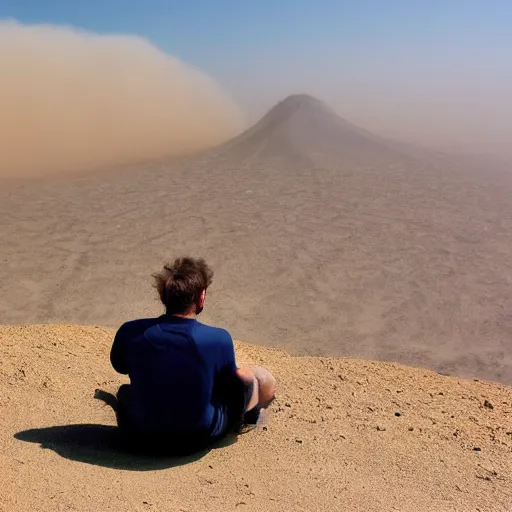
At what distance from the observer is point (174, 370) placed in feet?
11.5

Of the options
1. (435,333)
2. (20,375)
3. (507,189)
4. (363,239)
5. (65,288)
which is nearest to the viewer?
(20,375)

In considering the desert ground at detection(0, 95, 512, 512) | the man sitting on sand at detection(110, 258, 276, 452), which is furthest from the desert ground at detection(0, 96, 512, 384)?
the man sitting on sand at detection(110, 258, 276, 452)

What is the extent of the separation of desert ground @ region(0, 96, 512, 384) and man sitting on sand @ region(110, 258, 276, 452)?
4.16 meters

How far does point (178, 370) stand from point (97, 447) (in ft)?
2.40

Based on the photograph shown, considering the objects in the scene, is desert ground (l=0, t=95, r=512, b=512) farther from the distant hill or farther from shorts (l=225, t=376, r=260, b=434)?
the distant hill

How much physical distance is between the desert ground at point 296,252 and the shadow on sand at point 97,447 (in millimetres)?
4031

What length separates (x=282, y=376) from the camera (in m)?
5.77

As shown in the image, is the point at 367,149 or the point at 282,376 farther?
the point at 367,149

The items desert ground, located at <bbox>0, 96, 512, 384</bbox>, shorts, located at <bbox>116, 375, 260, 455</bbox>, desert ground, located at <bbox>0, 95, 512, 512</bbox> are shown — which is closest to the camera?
desert ground, located at <bbox>0, 95, 512, 512</bbox>

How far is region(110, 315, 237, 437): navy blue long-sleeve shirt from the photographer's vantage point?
351cm

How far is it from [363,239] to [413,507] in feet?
29.5

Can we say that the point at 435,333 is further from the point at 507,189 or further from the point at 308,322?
the point at 507,189

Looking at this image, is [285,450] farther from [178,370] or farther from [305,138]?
[305,138]

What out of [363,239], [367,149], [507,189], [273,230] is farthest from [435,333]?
[367,149]
